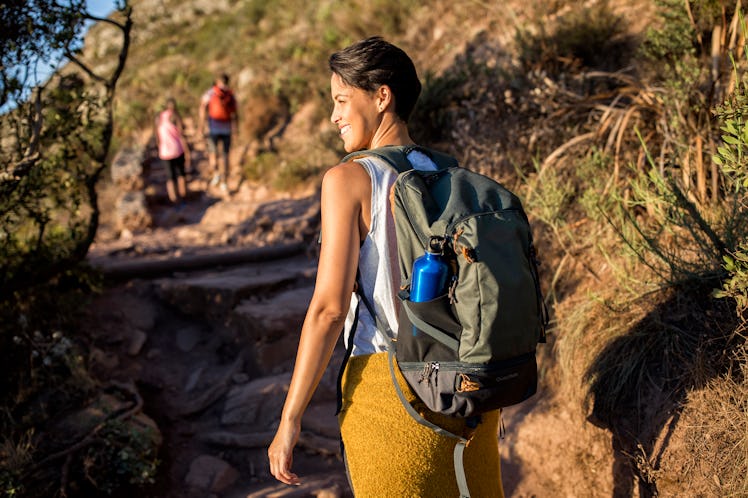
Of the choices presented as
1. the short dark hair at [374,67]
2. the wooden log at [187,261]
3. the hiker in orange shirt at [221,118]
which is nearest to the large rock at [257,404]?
the wooden log at [187,261]

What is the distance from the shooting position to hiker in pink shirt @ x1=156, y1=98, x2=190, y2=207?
9966 millimetres

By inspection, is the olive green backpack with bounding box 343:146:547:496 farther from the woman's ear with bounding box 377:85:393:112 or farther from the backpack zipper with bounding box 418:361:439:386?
the woman's ear with bounding box 377:85:393:112


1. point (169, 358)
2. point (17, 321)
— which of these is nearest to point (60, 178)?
point (17, 321)

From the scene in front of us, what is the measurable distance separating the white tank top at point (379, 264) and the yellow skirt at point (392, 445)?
63 mm

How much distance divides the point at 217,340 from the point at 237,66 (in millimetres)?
12636

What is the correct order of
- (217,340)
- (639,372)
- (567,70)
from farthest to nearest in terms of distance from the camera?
(567,70), (217,340), (639,372)

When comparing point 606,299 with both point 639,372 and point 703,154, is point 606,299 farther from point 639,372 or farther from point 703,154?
point 703,154

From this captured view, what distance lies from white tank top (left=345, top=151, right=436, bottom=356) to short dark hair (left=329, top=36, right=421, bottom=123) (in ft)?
0.71

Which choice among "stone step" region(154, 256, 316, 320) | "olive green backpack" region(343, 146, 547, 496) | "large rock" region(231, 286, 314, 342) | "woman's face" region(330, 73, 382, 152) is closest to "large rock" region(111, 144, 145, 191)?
"stone step" region(154, 256, 316, 320)

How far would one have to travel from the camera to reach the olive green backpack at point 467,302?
4.97 ft

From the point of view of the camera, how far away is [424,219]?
5.15 ft

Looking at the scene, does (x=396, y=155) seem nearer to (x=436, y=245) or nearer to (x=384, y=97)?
(x=384, y=97)

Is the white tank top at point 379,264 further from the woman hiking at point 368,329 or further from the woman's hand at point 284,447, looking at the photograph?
the woman's hand at point 284,447

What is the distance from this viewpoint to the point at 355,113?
1.83m
